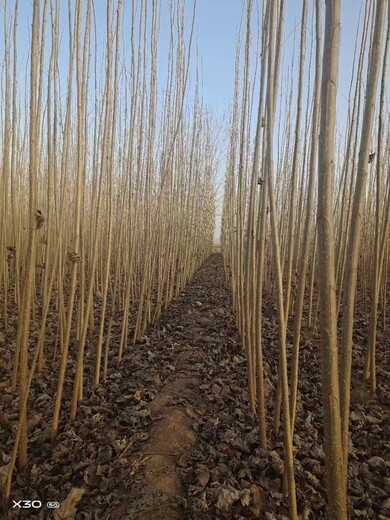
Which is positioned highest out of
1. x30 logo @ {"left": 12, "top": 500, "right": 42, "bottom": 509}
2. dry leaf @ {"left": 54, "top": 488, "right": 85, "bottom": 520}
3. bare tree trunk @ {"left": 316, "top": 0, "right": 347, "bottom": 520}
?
bare tree trunk @ {"left": 316, "top": 0, "right": 347, "bottom": 520}

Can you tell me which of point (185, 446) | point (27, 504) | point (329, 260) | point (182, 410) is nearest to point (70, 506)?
point (27, 504)

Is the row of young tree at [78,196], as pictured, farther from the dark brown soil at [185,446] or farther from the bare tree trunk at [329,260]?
the bare tree trunk at [329,260]

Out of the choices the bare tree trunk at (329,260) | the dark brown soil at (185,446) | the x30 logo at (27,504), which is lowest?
the x30 logo at (27,504)

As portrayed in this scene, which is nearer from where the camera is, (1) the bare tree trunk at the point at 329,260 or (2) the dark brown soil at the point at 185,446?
(1) the bare tree trunk at the point at 329,260

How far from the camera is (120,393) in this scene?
1509 mm

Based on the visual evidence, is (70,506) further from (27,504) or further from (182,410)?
(182,410)

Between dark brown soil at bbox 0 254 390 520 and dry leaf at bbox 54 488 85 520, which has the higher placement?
dark brown soil at bbox 0 254 390 520

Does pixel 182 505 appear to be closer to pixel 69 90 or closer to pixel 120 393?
pixel 120 393

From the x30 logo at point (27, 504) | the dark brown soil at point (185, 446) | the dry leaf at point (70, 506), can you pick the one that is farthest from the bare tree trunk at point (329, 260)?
the x30 logo at point (27, 504)

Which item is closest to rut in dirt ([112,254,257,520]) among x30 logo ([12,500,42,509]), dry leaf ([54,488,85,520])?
dry leaf ([54,488,85,520])

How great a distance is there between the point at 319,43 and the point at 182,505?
1312 mm

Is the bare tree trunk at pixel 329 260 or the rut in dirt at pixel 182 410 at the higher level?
the bare tree trunk at pixel 329 260

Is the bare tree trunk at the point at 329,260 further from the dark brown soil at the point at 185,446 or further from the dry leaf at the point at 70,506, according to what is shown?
the dry leaf at the point at 70,506

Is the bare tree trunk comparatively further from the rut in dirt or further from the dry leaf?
the dry leaf
